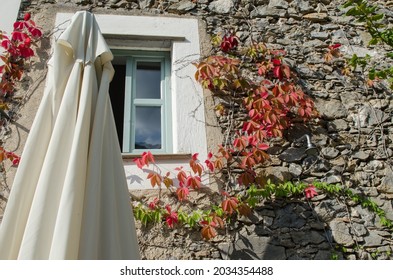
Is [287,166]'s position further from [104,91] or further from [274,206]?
[104,91]

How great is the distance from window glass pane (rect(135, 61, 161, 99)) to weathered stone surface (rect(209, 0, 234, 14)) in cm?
106

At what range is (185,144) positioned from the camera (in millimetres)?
3396

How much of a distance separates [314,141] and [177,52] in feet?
6.11

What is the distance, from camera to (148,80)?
392 centimetres

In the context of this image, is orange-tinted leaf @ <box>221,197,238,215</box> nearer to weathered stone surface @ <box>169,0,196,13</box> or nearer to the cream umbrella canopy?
the cream umbrella canopy

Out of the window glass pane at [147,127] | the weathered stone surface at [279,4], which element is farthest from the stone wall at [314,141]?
the window glass pane at [147,127]

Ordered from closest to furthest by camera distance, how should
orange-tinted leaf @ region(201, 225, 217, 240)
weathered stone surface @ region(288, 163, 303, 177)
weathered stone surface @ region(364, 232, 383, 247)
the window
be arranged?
1. orange-tinted leaf @ region(201, 225, 217, 240)
2. weathered stone surface @ region(364, 232, 383, 247)
3. weathered stone surface @ region(288, 163, 303, 177)
4. the window

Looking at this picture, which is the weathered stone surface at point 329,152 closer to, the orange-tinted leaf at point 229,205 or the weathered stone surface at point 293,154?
the weathered stone surface at point 293,154

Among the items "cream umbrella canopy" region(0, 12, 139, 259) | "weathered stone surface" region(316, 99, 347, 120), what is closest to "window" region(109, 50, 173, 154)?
"cream umbrella canopy" region(0, 12, 139, 259)

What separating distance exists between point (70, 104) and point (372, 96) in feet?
11.8

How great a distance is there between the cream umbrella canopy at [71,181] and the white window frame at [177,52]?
1.48 meters

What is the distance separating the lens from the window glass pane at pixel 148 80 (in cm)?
384

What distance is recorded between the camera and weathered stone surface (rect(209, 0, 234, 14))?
4297mm
